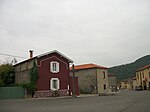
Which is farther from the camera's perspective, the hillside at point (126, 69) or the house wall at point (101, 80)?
the hillside at point (126, 69)

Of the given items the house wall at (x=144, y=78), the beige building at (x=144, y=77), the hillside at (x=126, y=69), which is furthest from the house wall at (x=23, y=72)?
the hillside at (x=126, y=69)

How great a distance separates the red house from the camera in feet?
125

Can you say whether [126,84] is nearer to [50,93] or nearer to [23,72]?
[23,72]

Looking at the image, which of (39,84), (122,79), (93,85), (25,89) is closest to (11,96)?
(25,89)

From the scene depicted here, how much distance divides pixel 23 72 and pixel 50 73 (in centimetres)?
490

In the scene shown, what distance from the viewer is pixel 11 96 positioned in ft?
122

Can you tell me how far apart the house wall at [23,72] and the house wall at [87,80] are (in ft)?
58.5

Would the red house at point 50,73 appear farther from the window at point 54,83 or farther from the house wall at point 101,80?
the house wall at point 101,80

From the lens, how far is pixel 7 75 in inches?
1720

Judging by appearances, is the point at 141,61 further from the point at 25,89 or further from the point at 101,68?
the point at 25,89

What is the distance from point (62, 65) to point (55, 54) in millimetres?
2297

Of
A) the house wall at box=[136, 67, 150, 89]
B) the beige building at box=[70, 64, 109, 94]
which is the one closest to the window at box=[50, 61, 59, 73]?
the beige building at box=[70, 64, 109, 94]

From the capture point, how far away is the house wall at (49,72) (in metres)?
38.0

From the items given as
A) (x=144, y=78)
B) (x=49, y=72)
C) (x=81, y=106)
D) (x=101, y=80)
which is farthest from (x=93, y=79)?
(x=81, y=106)
